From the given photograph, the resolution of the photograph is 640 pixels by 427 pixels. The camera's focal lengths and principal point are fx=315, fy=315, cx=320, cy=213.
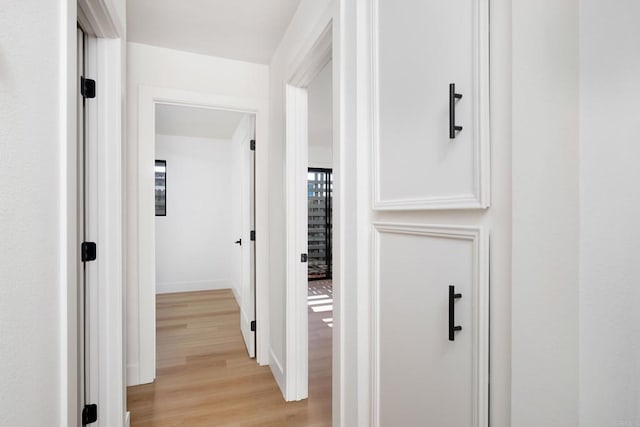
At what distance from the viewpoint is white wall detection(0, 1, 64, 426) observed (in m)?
0.70

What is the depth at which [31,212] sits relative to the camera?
801mm

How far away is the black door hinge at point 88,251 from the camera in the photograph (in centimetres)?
146

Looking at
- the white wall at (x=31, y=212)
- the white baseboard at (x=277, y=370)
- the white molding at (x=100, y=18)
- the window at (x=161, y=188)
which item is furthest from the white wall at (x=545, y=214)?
the window at (x=161, y=188)

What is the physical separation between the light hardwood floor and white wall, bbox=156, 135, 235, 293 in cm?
142

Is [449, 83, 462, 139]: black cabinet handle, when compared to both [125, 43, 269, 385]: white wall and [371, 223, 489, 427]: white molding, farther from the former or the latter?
[125, 43, 269, 385]: white wall

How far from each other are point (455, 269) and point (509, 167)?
1.00 ft

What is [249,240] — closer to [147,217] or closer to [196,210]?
[147,217]

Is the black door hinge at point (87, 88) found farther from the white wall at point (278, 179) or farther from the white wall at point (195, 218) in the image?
the white wall at point (195, 218)

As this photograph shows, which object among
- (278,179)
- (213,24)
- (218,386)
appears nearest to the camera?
(213,24)

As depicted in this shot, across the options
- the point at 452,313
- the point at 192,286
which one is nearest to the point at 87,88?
the point at 452,313

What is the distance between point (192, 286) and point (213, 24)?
4.01 m

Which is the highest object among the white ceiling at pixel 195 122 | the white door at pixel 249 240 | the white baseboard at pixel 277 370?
the white ceiling at pixel 195 122

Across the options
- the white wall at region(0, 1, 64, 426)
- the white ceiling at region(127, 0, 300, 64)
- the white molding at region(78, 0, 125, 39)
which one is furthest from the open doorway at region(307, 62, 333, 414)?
the white wall at region(0, 1, 64, 426)

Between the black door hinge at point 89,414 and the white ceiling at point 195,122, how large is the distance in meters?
2.81
